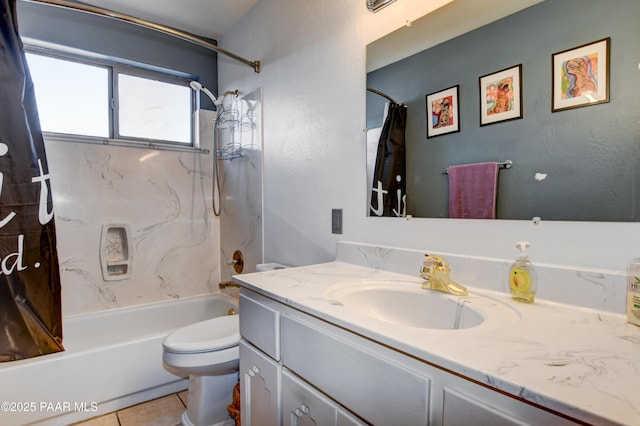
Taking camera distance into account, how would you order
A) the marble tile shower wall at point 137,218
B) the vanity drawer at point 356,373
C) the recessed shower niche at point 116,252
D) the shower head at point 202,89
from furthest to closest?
1. the shower head at point 202,89
2. the recessed shower niche at point 116,252
3. the marble tile shower wall at point 137,218
4. the vanity drawer at point 356,373

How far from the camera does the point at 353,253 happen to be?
1.44 metres

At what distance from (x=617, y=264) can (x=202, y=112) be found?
2.73 metres

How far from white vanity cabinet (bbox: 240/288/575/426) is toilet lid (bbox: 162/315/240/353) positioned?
1.31 ft

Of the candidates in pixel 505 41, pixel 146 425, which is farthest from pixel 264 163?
pixel 146 425

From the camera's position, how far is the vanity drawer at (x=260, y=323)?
3.30 feet

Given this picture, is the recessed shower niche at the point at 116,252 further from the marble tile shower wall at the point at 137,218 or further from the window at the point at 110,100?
the window at the point at 110,100

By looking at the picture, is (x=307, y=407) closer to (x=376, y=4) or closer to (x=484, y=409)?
(x=484, y=409)

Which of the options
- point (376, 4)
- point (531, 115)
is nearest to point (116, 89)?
point (376, 4)

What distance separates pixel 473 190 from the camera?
3.51ft

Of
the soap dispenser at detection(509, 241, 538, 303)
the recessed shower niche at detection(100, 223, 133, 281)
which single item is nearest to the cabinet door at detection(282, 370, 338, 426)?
the soap dispenser at detection(509, 241, 538, 303)

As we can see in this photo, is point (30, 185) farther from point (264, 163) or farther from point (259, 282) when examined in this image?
point (259, 282)

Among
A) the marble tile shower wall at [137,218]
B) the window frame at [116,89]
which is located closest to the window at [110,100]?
the window frame at [116,89]

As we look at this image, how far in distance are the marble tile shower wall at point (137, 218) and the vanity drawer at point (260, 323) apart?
161cm

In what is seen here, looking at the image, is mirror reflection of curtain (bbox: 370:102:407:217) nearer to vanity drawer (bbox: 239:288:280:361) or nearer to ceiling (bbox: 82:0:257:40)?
vanity drawer (bbox: 239:288:280:361)
